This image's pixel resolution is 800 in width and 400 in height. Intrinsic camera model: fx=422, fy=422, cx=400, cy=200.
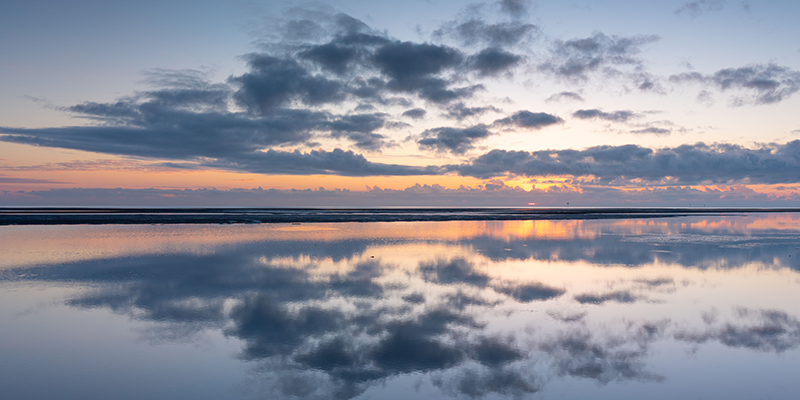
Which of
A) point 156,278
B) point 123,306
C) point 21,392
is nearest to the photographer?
point 21,392

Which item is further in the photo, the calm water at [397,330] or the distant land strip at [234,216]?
the distant land strip at [234,216]

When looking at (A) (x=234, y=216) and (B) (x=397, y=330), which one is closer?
(B) (x=397, y=330)

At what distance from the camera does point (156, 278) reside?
1766 cm

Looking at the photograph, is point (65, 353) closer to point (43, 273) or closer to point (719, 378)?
point (43, 273)

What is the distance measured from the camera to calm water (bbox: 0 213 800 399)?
789cm

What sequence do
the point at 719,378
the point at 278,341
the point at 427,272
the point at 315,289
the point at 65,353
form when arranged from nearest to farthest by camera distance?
the point at 719,378
the point at 65,353
the point at 278,341
the point at 315,289
the point at 427,272

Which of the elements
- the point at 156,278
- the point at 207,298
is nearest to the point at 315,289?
the point at 207,298

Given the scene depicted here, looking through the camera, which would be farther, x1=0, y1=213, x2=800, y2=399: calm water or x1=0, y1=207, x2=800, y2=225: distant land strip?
x1=0, y1=207, x2=800, y2=225: distant land strip

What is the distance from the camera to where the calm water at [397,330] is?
7895 mm

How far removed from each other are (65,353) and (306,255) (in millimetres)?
15508

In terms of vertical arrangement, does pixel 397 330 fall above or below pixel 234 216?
below

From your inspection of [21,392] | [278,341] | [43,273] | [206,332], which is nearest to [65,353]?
[21,392]

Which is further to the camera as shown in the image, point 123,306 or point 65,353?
point 123,306

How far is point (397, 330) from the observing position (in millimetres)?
10836
